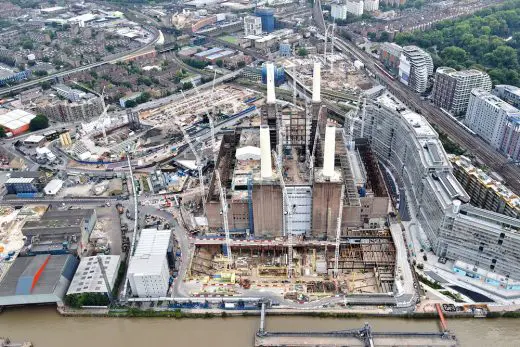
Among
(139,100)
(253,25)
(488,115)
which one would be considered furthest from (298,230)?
(253,25)

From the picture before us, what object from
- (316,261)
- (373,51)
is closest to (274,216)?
(316,261)

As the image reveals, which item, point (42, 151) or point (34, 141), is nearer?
point (42, 151)

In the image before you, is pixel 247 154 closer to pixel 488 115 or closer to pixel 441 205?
pixel 441 205

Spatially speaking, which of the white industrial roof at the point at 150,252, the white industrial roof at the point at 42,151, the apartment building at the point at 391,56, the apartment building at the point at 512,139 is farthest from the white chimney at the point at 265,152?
the apartment building at the point at 391,56

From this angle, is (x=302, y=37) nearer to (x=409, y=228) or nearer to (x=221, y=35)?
(x=221, y=35)

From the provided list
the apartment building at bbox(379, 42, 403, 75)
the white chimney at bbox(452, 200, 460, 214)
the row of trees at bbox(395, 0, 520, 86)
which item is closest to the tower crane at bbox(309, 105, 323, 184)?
the white chimney at bbox(452, 200, 460, 214)

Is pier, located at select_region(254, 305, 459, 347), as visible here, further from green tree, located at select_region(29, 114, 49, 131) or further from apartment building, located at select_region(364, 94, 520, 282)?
green tree, located at select_region(29, 114, 49, 131)
